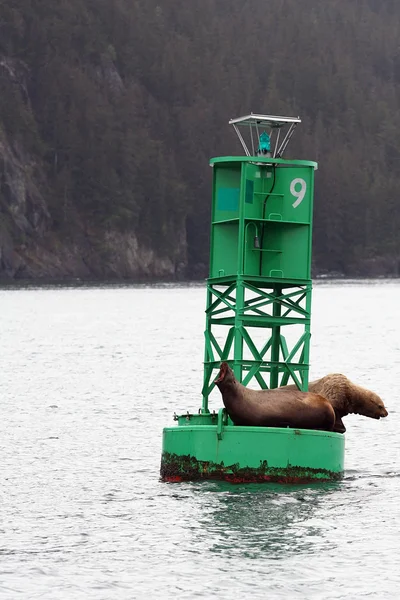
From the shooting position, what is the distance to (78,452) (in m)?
40.2

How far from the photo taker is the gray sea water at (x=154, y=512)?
2317cm

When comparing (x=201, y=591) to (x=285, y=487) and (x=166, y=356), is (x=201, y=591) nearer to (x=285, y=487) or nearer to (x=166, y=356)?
(x=285, y=487)

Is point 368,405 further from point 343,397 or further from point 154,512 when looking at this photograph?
point 154,512

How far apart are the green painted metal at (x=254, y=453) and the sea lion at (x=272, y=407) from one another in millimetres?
554

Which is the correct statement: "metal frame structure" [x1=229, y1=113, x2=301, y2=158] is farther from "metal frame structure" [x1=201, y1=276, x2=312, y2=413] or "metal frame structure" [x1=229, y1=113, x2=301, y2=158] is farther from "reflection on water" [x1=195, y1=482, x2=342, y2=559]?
"reflection on water" [x1=195, y1=482, x2=342, y2=559]

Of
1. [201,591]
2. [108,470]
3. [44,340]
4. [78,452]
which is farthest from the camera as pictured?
[44,340]

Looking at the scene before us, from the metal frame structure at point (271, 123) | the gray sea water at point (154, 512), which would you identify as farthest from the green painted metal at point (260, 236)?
the gray sea water at point (154, 512)

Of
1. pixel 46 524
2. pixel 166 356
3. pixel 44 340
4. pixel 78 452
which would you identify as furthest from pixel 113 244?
pixel 46 524

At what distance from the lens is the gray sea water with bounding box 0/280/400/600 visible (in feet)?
76.0

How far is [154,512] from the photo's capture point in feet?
94.9

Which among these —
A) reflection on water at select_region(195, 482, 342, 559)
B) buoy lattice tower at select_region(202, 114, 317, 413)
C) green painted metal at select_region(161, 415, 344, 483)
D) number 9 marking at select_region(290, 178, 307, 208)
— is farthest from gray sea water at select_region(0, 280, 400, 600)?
number 9 marking at select_region(290, 178, 307, 208)

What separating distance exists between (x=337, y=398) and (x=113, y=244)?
539ft

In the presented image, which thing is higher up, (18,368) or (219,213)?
(219,213)

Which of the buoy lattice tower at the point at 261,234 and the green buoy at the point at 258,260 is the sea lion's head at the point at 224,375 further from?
the buoy lattice tower at the point at 261,234
